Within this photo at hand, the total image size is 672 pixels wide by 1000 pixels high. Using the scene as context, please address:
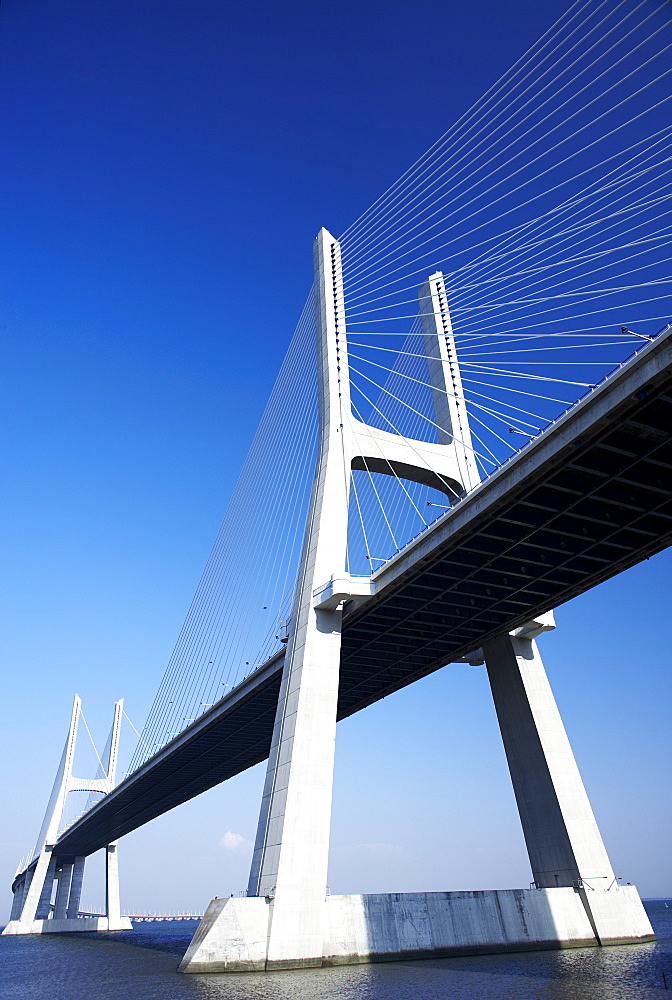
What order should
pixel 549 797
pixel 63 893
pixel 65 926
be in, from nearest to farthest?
pixel 549 797
pixel 65 926
pixel 63 893

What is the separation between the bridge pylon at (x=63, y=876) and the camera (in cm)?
7850

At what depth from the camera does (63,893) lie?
8938 centimetres

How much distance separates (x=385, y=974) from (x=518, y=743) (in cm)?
1260

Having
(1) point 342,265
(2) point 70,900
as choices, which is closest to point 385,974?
(1) point 342,265

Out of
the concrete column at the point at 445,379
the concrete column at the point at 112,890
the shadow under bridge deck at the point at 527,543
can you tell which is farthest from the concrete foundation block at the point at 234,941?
the concrete column at the point at 112,890

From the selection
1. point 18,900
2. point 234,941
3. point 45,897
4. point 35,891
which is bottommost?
point 234,941

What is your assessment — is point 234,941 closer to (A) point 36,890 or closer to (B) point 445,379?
(B) point 445,379

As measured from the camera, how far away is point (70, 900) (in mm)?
87688

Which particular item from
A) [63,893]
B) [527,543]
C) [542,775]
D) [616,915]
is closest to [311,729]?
[527,543]

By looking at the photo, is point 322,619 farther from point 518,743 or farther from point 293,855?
point 518,743

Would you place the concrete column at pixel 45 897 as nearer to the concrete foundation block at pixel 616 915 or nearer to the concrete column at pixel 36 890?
the concrete column at pixel 36 890

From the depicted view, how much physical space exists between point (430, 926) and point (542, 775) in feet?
25.9

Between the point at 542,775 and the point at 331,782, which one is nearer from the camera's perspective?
the point at 331,782

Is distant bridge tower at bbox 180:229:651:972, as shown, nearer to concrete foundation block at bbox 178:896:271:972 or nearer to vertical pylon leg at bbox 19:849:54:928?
concrete foundation block at bbox 178:896:271:972
